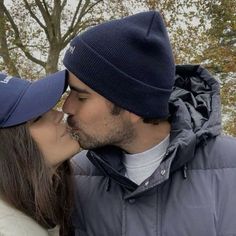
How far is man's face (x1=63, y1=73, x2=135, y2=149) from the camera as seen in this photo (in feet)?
8.61

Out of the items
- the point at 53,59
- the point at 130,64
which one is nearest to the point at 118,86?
the point at 130,64

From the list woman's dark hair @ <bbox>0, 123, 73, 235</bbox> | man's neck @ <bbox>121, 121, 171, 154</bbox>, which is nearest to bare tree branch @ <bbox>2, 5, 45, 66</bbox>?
man's neck @ <bbox>121, 121, 171, 154</bbox>

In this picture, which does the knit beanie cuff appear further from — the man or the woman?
the woman

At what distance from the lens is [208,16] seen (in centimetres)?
1348

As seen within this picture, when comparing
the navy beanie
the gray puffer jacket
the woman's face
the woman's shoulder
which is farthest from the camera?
the navy beanie

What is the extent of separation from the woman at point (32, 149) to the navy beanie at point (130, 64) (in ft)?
0.66

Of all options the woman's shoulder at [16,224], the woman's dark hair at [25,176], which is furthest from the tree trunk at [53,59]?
the woman's shoulder at [16,224]

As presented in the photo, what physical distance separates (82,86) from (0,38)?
11742 millimetres

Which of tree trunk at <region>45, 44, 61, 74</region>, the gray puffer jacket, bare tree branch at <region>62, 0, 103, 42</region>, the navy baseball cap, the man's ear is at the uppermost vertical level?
the navy baseball cap

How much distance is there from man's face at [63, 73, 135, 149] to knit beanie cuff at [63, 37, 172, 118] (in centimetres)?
5

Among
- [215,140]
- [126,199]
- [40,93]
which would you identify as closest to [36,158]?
[40,93]

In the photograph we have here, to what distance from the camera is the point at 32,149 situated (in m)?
2.40

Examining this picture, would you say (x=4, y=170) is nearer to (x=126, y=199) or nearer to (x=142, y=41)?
(x=126, y=199)

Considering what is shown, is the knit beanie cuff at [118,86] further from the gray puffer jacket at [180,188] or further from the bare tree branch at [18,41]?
the bare tree branch at [18,41]
